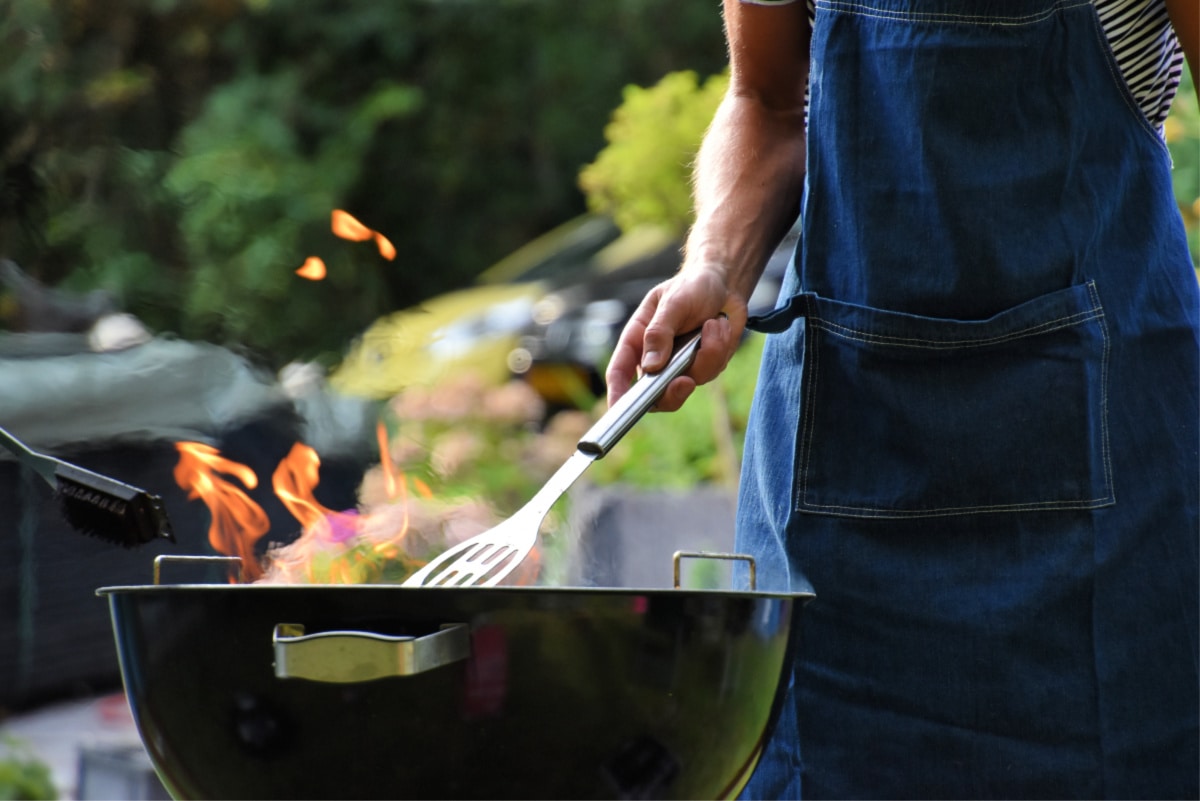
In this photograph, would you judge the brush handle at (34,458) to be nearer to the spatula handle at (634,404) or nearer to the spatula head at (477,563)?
the spatula head at (477,563)

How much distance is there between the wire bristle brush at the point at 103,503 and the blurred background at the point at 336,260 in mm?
800

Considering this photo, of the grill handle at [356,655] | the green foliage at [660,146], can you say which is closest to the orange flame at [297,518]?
the grill handle at [356,655]

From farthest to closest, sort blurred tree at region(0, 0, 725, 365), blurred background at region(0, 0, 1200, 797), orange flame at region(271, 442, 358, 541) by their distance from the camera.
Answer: blurred tree at region(0, 0, 725, 365), blurred background at region(0, 0, 1200, 797), orange flame at region(271, 442, 358, 541)

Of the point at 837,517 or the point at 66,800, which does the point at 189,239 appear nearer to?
the point at 66,800

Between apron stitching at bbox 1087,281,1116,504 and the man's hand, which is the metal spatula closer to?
the man's hand

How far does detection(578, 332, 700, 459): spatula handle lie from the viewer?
2.68 feet

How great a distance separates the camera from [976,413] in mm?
963

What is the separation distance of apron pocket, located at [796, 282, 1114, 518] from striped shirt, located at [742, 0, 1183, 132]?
0.60 feet

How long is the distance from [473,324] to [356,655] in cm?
587

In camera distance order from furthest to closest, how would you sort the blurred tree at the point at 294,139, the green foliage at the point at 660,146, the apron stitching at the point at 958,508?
1. the green foliage at the point at 660,146
2. the blurred tree at the point at 294,139
3. the apron stitching at the point at 958,508

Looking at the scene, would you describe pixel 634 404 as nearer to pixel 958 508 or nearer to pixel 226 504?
pixel 958 508

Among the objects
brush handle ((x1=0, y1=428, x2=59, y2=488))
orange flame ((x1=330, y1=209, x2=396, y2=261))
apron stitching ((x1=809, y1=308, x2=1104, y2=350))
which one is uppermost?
orange flame ((x1=330, y1=209, x2=396, y2=261))

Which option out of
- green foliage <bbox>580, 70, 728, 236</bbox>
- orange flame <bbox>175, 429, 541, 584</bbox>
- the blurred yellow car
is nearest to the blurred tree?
the blurred yellow car

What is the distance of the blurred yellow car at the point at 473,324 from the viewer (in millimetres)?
3291
